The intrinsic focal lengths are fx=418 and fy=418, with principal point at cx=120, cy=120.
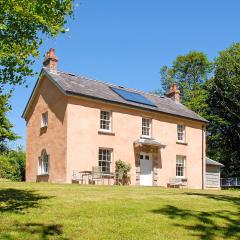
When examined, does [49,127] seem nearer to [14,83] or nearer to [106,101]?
[106,101]

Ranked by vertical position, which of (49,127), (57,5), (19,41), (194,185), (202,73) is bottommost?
Result: (194,185)

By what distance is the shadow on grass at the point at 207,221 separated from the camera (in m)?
10.1

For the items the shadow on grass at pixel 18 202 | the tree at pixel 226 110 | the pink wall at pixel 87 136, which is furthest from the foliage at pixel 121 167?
the tree at pixel 226 110

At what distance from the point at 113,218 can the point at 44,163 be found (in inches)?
749

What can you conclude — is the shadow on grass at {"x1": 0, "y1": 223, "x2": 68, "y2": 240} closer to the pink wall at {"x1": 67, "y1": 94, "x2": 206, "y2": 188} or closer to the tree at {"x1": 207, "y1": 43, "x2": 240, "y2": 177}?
the pink wall at {"x1": 67, "y1": 94, "x2": 206, "y2": 188}

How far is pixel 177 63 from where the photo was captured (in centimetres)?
6328

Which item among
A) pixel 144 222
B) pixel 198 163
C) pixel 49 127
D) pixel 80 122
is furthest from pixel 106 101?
pixel 144 222

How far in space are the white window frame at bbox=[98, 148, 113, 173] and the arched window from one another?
3.73 m

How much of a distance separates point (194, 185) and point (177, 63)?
32.7 m

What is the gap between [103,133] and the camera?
2791 centimetres

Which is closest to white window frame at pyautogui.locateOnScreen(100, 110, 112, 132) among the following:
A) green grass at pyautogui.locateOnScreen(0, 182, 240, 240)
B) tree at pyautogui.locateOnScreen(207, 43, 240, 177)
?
green grass at pyautogui.locateOnScreen(0, 182, 240, 240)

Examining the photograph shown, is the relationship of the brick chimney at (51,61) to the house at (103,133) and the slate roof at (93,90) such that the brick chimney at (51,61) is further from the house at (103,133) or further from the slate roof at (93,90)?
the slate roof at (93,90)

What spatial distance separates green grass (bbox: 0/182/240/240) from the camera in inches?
371

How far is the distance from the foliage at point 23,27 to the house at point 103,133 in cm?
1234
